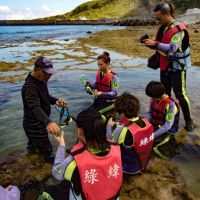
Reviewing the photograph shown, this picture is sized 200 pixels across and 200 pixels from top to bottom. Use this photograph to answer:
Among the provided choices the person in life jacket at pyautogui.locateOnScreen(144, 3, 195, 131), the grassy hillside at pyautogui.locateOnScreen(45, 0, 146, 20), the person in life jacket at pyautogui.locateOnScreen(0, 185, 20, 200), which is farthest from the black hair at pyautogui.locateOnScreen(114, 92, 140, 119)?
the grassy hillside at pyautogui.locateOnScreen(45, 0, 146, 20)

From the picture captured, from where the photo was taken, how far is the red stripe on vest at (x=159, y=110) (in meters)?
6.16

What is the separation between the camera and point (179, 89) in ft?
22.7

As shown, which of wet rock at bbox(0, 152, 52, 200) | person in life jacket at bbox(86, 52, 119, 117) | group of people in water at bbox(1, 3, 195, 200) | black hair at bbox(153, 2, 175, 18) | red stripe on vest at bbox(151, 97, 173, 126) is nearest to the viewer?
group of people in water at bbox(1, 3, 195, 200)

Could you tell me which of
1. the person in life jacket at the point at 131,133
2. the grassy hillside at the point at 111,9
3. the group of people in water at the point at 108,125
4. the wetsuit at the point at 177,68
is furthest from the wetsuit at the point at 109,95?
the grassy hillside at the point at 111,9

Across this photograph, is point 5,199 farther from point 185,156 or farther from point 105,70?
point 105,70

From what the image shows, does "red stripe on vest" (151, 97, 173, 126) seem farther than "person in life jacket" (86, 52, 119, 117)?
No

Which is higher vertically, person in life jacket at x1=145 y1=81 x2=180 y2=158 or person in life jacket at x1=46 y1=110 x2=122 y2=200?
person in life jacket at x1=46 y1=110 x2=122 y2=200

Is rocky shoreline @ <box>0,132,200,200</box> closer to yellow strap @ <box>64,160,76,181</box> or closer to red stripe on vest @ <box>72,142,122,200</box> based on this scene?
red stripe on vest @ <box>72,142,122,200</box>

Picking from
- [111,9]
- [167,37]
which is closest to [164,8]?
[167,37]

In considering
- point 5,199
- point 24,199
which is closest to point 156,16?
point 24,199

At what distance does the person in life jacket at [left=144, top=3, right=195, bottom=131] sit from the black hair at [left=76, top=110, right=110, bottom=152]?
3.76 m

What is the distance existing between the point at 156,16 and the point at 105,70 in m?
1.93

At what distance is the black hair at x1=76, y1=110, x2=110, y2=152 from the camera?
11.0 ft

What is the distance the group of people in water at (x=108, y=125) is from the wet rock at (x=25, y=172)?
0.21 m
